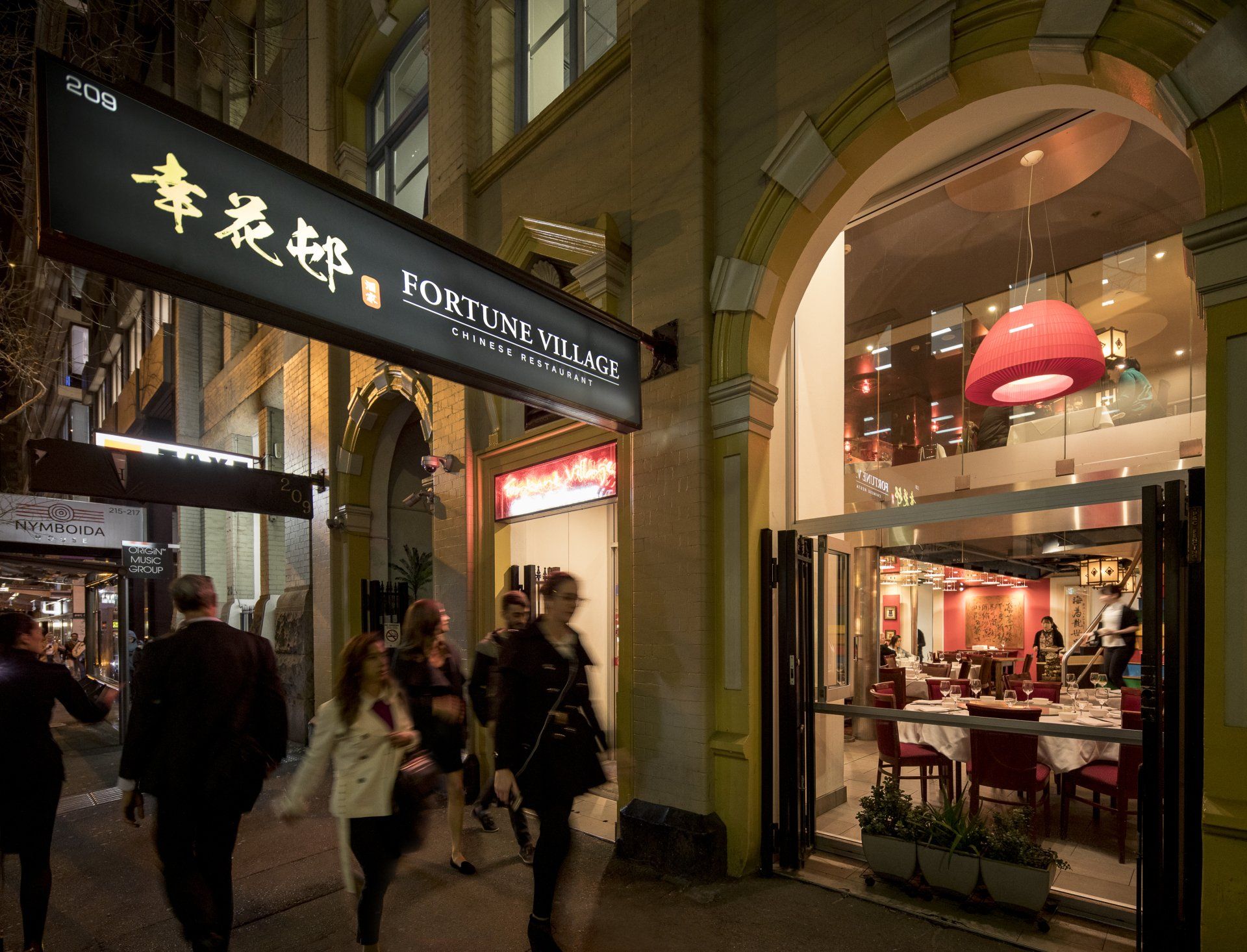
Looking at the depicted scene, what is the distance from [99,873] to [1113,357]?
13.7 meters

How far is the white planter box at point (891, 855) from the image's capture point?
14.3 feet

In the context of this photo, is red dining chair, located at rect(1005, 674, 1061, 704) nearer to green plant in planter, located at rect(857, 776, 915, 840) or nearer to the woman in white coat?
green plant in planter, located at rect(857, 776, 915, 840)

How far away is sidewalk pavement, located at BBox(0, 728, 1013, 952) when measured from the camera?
393cm

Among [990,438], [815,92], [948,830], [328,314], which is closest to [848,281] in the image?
[990,438]

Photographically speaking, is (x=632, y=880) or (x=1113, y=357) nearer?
(x=632, y=880)

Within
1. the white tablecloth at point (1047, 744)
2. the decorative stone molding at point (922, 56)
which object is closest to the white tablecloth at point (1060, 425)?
the white tablecloth at point (1047, 744)

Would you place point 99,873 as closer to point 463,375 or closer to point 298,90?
point 463,375

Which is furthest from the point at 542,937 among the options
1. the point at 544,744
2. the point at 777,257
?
the point at 777,257

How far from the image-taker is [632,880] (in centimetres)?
476

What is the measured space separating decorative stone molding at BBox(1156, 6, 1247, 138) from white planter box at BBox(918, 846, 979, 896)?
4.00 m

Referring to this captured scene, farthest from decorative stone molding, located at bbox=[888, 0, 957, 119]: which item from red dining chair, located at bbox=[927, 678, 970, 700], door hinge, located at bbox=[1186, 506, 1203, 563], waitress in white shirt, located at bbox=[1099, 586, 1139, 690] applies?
red dining chair, located at bbox=[927, 678, 970, 700]

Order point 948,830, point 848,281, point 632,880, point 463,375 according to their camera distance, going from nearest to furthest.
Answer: point 463,375 → point 948,830 → point 632,880 → point 848,281

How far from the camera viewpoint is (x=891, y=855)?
4.41m

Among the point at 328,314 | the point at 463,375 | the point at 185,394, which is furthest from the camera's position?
the point at 185,394
